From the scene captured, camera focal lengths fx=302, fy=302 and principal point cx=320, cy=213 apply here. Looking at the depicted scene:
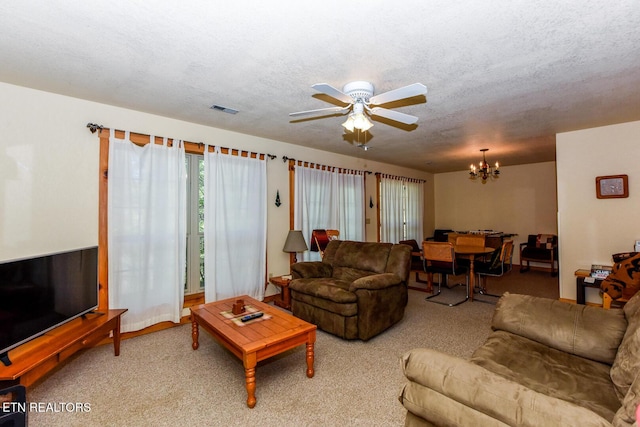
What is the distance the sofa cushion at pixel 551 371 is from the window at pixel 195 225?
3.38 meters

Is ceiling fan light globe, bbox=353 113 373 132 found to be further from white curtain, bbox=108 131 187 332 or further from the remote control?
white curtain, bbox=108 131 187 332

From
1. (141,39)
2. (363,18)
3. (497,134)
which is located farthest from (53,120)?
(497,134)

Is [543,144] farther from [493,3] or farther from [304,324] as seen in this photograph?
[304,324]

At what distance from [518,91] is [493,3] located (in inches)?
58.2

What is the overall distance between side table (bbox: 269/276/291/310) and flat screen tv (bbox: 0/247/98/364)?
6.79ft

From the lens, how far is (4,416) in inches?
61.4

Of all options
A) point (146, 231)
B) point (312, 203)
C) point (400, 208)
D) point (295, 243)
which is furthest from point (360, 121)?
Result: point (400, 208)

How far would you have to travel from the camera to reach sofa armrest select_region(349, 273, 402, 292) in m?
3.10

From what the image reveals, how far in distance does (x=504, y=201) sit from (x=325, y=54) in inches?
270

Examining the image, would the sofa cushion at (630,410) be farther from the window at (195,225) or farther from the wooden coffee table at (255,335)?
the window at (195,225)

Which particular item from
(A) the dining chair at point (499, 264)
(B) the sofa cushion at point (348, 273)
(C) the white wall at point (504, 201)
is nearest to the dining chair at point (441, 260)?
(A) the dining chair at point (499, 264)

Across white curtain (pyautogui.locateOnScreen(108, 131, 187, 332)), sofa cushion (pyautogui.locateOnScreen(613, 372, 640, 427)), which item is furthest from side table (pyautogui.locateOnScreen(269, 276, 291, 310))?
sofa cushion (pyautogui.locateOnScreen(613, 372, 640, 427))

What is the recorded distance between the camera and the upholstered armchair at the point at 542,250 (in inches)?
248

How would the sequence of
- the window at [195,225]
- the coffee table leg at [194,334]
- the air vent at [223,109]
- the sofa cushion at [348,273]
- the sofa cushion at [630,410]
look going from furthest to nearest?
the window at [195,225] → the sofa cushion at [348,273] → the air vent at [223,109] → the coffee table leg at [194,334] → the sofa cushion at [630,410]
